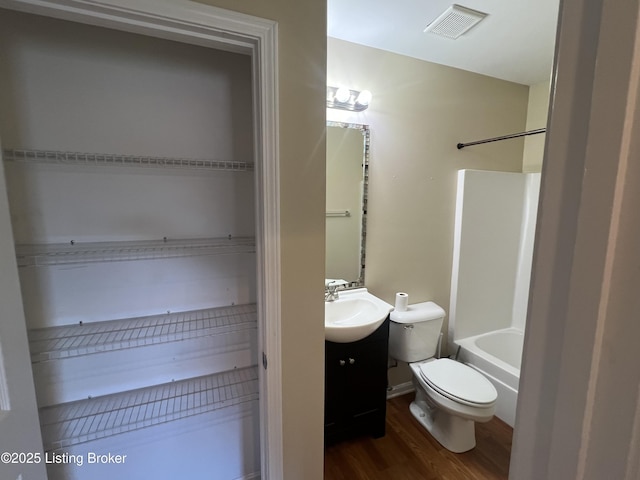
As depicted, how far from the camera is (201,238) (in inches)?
54.2

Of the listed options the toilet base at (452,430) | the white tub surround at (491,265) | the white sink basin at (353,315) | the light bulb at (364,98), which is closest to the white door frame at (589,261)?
the white sink basin at (353,315)

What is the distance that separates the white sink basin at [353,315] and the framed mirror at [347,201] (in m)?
0.14

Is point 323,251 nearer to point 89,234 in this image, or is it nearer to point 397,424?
point 89,234

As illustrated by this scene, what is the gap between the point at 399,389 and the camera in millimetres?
2334

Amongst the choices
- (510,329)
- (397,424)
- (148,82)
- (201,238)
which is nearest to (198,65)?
(148,82)

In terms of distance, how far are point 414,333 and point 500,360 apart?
919mm

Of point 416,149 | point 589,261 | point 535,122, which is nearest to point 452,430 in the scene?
point 416,149

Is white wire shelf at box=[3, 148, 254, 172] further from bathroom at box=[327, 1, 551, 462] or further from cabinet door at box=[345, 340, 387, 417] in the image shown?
cabinet door at box=[345, 340, 387, 417]

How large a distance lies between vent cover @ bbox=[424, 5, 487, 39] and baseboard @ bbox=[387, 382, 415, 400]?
95.7 inches

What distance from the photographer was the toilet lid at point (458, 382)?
1702 millimetres

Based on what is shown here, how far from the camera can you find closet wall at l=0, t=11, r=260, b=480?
43.8 inches

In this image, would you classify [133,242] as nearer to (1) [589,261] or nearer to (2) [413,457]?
(1) [589,261]

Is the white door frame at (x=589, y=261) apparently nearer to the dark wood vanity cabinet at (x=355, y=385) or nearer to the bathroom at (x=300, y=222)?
the bathroom at (x=300, y=222)

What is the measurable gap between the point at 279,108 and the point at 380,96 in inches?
46.8
